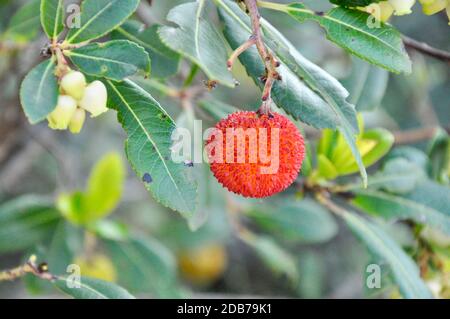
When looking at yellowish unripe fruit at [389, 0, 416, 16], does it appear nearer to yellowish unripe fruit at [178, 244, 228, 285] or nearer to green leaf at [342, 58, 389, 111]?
green leaf at [342, 58, 389, 111]

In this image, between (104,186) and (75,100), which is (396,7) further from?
(104,186)

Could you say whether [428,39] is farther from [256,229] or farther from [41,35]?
[41,35]

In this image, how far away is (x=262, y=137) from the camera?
3.16ft

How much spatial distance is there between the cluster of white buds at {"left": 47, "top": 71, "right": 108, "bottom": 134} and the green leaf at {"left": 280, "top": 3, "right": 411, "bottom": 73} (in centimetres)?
31

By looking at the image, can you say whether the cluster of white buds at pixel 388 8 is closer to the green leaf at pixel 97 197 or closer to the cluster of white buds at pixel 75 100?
the cluster of white buds at pixel 75 100

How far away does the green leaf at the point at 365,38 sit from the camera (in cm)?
102

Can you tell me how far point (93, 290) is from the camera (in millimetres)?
1198

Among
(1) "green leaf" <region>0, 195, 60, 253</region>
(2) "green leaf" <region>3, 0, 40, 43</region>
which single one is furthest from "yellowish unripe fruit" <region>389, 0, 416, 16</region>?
(1) "green leaf" <region>0, 195, 60, 253</region>

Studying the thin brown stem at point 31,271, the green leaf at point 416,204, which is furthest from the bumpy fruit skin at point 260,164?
the green leaf at point 416,204

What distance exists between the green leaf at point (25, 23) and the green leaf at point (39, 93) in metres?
0.75

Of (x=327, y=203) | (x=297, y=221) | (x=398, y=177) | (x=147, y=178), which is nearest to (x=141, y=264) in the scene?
(x=297, y=221)

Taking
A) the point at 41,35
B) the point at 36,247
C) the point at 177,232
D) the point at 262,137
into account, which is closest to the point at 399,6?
the point at 262,137

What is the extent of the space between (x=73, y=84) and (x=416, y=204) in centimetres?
83

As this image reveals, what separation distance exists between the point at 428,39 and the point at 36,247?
1505 millimetres
